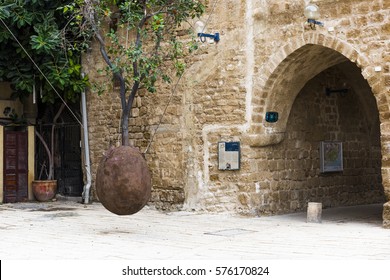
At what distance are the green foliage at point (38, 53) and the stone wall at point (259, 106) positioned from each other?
0.95 metres

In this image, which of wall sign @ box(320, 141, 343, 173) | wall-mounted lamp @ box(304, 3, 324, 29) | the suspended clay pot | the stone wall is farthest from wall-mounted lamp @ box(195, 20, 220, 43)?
the suspended clay pot

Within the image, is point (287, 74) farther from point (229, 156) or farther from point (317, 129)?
point (317, 129)

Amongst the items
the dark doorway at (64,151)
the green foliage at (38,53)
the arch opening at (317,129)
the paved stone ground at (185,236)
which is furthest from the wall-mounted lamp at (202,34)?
the dark doorway at (64,151)

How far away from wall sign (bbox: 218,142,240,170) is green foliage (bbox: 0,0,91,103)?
3.25 m

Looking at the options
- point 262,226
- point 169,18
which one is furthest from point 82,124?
point 262,226

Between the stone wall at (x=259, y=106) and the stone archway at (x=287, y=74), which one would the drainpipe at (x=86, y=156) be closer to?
the stone wall at (x=259, y=106)

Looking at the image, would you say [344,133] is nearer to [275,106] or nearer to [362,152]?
[362,152]

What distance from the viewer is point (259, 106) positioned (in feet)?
34.5

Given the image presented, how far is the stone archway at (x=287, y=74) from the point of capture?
Answer: 977 cm

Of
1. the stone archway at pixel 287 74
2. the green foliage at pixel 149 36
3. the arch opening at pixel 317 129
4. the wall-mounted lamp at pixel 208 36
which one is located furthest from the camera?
the wall-mounted lamp at pixel 208 36

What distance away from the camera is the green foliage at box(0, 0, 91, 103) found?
11969mm

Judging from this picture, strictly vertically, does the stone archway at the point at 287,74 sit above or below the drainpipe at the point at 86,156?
above

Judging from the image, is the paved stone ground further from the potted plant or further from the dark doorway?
the dark doorway

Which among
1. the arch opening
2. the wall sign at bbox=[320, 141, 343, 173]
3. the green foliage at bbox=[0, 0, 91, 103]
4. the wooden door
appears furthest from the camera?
the wooden door
